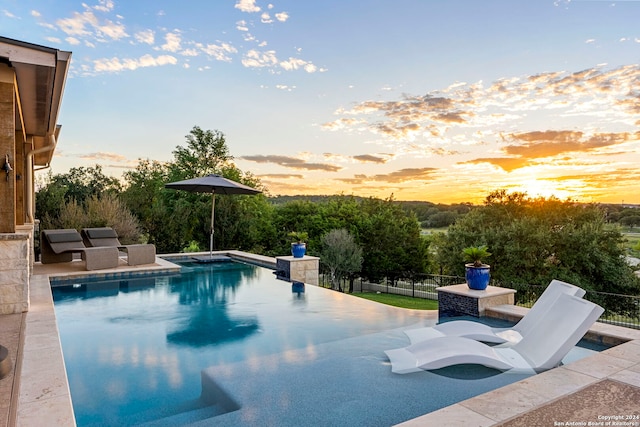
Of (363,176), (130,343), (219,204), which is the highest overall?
(363,176)

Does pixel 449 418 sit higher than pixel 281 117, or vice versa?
pixel 281 117

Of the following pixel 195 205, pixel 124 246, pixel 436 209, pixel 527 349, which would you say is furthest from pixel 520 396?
pixel 436 209

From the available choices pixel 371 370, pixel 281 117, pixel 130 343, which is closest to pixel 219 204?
pixel 281 117

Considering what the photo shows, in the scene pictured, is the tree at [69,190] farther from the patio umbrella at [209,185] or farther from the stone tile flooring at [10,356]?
the stone tile flooring at [10,356]

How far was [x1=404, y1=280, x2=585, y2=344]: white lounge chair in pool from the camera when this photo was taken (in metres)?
5.16

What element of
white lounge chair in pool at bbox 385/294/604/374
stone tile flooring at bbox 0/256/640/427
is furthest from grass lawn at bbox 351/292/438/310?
stone tile flooring at bbox 0/256/640/427

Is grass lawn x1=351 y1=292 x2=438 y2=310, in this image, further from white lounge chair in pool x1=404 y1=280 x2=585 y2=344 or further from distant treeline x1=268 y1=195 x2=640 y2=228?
distant treeline x1=268 y1=195 x2=640 y2=228

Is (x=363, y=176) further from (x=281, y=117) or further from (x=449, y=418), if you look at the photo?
(x=449, y=418)

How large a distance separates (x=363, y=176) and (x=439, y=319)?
20269 millimetres

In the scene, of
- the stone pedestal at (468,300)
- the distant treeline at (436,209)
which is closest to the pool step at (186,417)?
the stone pedestal at (468,300)

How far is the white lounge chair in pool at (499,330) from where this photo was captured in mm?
5160

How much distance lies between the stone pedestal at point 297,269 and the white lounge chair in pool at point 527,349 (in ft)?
20.2

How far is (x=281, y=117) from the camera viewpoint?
15086 mm

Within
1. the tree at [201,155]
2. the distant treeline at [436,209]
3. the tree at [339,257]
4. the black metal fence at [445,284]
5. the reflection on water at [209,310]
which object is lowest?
the black metal fence at [445,284]
